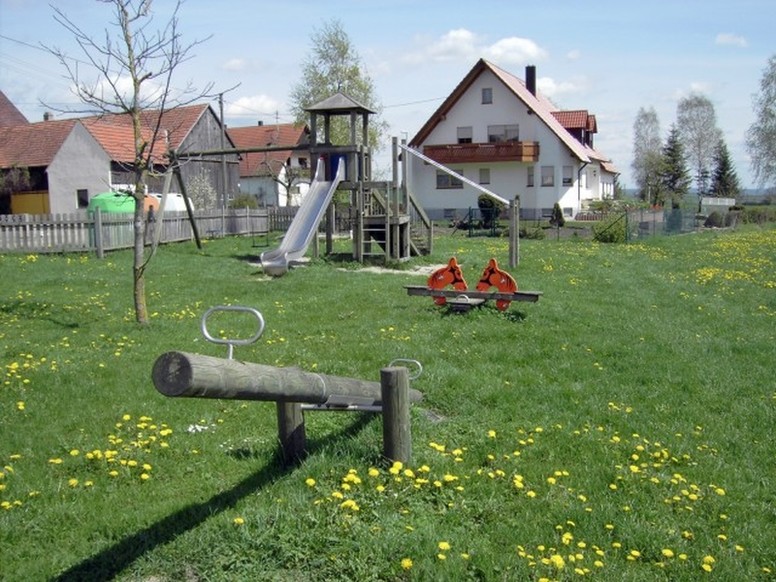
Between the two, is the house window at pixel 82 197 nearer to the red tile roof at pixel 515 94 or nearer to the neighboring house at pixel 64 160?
the neighboring house at pixel 64 160

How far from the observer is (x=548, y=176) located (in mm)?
51156

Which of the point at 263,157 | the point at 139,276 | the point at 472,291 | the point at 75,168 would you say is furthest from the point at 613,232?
the point at 263,157

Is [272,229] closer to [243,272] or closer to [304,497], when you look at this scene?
[243,272]

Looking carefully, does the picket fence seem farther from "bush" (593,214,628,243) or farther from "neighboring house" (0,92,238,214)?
"neighboring house" (0,92,238,214)

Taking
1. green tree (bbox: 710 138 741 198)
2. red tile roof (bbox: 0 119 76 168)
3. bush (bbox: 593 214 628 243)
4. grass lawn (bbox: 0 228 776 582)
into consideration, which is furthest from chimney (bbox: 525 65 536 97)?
A: grass lawn (bbox: 0 228 776 582)

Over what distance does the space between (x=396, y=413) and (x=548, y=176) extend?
1870 inches

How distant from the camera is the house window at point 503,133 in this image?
51.4 m

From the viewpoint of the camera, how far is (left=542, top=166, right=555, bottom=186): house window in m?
→ 50.8

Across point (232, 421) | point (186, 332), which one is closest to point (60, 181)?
point (186, 332)

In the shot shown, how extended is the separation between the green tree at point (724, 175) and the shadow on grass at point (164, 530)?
84113mm

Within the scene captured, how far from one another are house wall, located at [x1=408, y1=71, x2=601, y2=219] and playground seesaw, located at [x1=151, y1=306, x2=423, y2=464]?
4446cm

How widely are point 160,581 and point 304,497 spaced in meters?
1.08

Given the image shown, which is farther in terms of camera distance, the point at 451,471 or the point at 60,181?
the point at 60,181

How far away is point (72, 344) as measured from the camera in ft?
33.1
